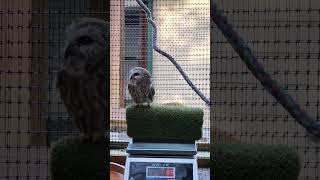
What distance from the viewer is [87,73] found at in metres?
2.91

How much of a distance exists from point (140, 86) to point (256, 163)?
833 mm

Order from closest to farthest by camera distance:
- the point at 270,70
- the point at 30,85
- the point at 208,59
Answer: the point at 208,59 < the point at 270,70 < the point at 30,85

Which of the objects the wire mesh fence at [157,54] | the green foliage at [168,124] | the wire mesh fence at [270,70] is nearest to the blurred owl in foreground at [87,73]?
the wire mesh fence at [157,54]

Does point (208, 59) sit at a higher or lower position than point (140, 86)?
higher

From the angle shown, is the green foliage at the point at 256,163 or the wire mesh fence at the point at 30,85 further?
the wire mesh fence at the point at 30,85

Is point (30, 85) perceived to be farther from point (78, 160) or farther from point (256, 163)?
point (256, 163)

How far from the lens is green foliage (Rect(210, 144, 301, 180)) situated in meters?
2.98

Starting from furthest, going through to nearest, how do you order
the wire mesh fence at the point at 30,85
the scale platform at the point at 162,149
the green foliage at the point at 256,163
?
the wire mesh fence at the point at 30,85, the green foliage at the point at 256,163, the scale platform at the point at 162,149

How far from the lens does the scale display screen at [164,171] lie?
2885 mm

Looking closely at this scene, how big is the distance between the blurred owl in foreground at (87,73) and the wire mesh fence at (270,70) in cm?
65

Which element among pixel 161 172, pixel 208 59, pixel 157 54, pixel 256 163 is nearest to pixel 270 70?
pixel 208 59

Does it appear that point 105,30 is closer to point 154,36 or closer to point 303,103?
point 154,36

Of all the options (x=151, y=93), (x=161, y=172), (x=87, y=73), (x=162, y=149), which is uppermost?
(x=87, y=73)

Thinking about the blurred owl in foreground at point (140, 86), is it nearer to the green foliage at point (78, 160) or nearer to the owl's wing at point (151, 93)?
the owl's wing at point (151, 93)
